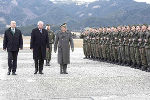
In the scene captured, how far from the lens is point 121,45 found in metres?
21.3

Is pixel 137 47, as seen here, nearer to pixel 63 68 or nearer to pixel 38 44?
Answer: pixel 63 68

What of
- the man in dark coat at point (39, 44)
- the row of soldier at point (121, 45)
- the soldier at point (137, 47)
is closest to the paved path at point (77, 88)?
the man in dark coat at point (39, 44)

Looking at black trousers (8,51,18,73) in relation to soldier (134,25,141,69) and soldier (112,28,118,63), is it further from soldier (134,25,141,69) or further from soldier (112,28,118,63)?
soldier (112,28,118,63)

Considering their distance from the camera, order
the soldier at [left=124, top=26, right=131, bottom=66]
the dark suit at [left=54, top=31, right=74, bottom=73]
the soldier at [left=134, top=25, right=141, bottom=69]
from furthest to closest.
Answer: the soldier at [left=124, top=26, right=131, bottom=66] < the soldier at [left=134, top=25, right=141, bottom=69] < the dark suit at [left=54, top=31, right=74, bottom=73]

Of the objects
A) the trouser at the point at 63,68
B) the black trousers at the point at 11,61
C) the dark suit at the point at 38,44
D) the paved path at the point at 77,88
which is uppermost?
the dark suit at the point at 38,44

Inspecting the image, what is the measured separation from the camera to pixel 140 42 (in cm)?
1861

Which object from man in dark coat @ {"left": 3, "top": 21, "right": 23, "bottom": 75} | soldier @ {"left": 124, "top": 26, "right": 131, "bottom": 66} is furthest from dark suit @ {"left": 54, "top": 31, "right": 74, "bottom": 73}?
soldier @ {"left": 124, "top": 26, "right": 131, "bottom": 66}

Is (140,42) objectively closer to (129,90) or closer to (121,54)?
(121,54)

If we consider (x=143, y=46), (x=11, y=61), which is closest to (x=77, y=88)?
(x=11, y=61)

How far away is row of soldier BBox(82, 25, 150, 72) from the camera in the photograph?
18.3 meters

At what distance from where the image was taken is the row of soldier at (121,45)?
1827 centimetres

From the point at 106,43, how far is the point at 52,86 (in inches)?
453

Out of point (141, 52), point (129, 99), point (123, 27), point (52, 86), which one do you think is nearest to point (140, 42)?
point (141, 52)

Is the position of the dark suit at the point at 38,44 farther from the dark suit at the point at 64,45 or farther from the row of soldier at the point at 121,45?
the row of soldier at the point at 121,45
